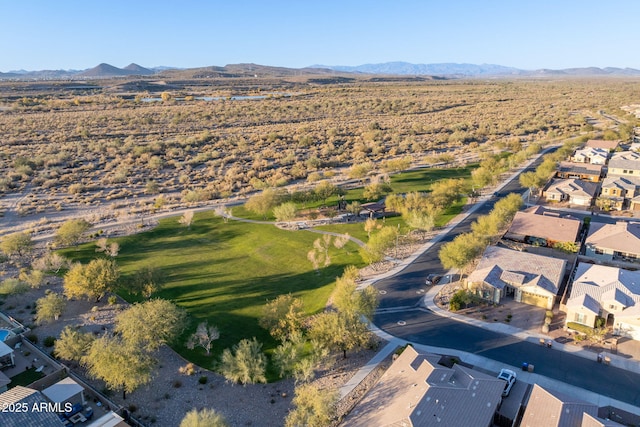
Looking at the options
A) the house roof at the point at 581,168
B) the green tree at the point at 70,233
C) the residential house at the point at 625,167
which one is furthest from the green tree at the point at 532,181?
the green tree at the point at 70,233

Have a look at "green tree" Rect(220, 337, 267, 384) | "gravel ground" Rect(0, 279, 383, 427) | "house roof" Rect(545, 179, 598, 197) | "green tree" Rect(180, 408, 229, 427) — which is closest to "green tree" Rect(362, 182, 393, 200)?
"house roof" Rect(545, 179, 598, 197)

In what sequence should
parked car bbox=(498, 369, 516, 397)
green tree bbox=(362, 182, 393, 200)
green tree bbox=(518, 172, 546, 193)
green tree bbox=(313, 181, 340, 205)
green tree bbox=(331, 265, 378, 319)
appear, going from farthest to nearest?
green tree bbox=(518, 172, 546, 193) < green tree bbox=(362, 182, 393, 200) < green tree bbox=(313, 181, 340, 205) < green tree bbox=(331, 265, 378, 319) < parked car bbox=(498, 369, 516, 397)

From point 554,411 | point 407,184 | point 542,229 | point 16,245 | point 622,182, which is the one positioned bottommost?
point 554,411

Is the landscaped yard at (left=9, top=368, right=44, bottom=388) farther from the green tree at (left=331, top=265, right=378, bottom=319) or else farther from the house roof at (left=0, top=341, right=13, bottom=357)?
the green tree at (left=331, top=265, right=378, bottom=319)

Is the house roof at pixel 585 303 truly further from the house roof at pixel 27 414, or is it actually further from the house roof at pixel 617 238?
the house roof at pixel 27 414

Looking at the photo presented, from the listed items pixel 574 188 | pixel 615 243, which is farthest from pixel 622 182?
pixel 615 243

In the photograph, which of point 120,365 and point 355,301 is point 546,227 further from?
point 120,365
